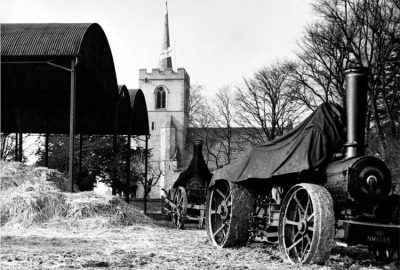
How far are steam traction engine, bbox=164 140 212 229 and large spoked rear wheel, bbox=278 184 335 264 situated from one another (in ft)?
23.5

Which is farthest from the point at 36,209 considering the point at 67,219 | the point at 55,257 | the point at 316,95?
the point at 316,95

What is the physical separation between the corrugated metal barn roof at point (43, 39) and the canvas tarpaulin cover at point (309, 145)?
7.93 metres

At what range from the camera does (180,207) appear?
14.9 m

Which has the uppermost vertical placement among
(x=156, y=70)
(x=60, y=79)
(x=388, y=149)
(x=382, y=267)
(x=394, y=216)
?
(x=156, y=70)

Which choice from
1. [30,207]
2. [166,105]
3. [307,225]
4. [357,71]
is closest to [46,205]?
[30,207]

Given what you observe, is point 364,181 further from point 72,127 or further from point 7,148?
point 7,148

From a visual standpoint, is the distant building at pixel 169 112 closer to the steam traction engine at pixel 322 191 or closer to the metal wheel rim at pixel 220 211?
the metal wheel rim at pixel 220 211

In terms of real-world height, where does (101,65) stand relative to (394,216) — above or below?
above

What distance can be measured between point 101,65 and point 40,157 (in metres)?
23.8

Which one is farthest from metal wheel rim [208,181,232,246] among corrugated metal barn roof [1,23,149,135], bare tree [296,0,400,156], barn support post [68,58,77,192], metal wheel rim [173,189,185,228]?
bare tree [296,0,400,156]

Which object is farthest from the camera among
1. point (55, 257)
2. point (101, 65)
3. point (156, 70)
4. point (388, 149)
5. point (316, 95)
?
point (156, 70)

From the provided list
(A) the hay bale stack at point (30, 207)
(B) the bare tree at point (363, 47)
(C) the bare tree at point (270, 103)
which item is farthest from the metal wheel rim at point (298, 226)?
(C) the bare tree at point (270, 103)

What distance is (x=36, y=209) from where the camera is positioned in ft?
38.0

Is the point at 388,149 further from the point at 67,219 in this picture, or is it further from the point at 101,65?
the point at 67,219
